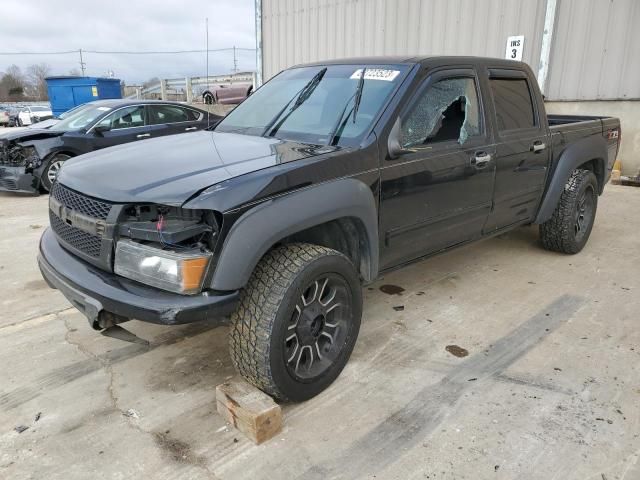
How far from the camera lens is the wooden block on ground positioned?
2350 mm

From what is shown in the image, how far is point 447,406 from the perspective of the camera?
8.69 feet

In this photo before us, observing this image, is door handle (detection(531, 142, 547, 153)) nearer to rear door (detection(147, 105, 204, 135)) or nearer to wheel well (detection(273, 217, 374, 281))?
wheel well (detection(273, 217, 374, 281))

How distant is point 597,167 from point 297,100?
347 cm

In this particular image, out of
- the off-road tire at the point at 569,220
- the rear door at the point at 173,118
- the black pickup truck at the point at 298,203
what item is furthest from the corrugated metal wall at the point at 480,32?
the black pickup truck at the point at 298,203

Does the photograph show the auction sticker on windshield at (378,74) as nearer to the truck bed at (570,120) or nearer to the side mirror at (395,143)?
the side mirror at (395,143)

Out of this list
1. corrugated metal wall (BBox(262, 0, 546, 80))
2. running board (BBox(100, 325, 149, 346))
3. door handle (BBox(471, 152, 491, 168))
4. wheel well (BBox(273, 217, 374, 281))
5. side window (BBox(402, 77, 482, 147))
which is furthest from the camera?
corrugated metal wall (BBox(262, 0, 546, 80))

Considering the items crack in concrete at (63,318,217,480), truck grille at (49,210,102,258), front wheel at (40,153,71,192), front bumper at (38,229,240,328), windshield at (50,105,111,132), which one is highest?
windshield at (50,105,111,132)


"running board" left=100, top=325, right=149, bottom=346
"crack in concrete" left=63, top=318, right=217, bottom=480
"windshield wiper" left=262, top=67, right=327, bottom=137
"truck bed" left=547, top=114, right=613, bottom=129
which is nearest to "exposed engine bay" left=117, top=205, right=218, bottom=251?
"running board" left=100, top=325, right=149, bottom=346

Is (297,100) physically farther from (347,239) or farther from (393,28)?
(393,28)

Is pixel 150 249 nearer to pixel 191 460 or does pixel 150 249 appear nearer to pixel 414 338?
pixel 191 460

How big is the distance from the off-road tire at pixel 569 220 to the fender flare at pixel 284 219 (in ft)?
8.71

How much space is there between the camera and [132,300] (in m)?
2.23

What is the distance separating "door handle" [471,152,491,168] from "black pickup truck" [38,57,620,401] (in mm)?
15

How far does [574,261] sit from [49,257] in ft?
14.6
